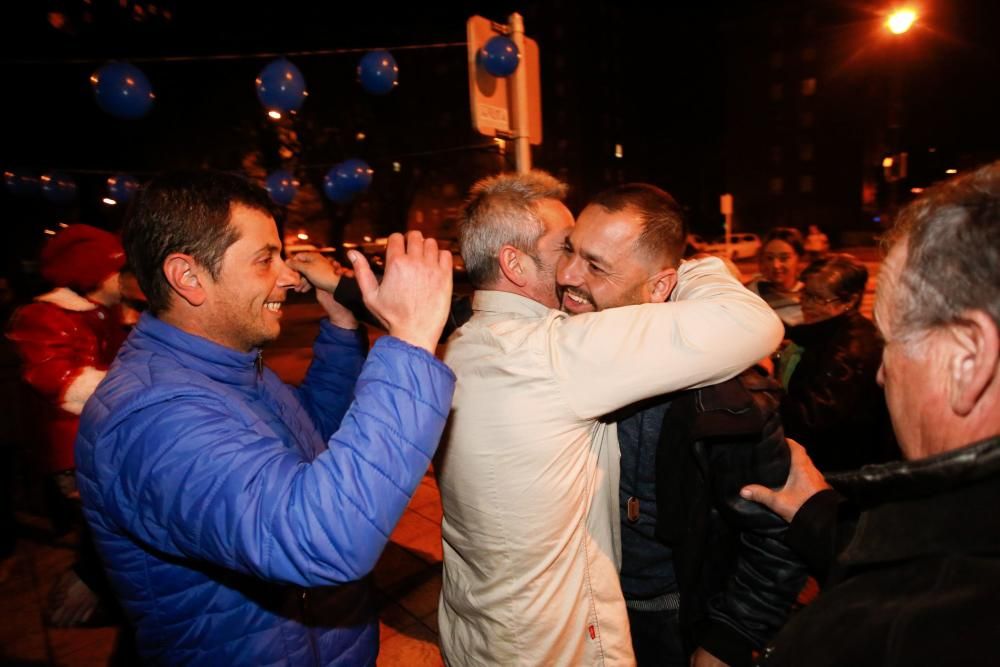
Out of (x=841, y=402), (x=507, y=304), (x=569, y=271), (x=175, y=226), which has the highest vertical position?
(x=175, y=226)

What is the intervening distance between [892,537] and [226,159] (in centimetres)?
2316

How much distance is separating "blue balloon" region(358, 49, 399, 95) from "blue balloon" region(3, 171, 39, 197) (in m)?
5.61

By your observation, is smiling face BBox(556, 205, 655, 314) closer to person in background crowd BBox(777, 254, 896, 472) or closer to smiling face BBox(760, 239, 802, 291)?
person in background crowd BBox(777, 254, 896, 472)

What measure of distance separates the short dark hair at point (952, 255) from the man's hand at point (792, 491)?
0.67 metres

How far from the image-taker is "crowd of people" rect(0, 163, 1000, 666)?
0.85 metres

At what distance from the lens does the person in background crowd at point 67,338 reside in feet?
11.5

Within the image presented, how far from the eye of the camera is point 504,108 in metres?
4.89

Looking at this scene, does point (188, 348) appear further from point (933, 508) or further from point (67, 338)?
point (67, 338)

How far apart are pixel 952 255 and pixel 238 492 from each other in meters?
1.37

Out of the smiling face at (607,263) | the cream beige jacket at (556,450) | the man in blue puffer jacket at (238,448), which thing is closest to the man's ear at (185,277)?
the man in blue puffer jacket at (238,448)

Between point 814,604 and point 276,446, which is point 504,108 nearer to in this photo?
point 276,446

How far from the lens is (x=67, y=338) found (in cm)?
361

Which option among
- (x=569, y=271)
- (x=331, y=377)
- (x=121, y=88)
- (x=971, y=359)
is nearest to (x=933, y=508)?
(x=971, y=359)

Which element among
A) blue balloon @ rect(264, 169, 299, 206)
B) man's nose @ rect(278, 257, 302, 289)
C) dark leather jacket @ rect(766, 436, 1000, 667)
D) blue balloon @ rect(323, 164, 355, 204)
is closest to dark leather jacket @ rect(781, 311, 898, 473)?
dark leather jacket @ rect(766, 436, 1000, 667)
